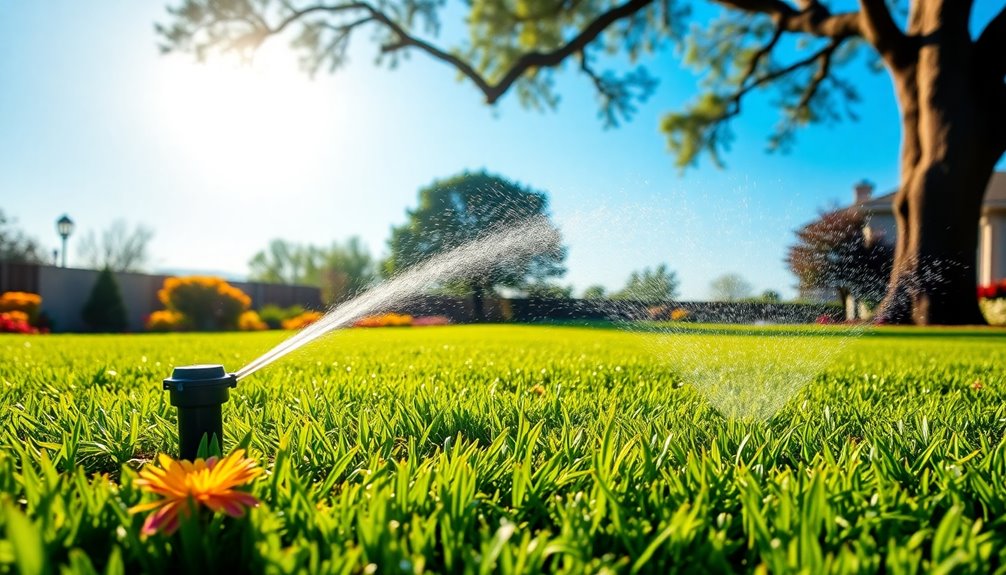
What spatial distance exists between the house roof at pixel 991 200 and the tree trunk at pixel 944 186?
8.52 m

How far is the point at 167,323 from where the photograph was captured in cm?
1755

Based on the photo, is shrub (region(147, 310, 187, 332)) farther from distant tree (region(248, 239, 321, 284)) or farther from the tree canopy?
distant tree (region(248, 239, 321, 284))

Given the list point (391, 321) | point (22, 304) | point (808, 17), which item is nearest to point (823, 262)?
point (808, 17)

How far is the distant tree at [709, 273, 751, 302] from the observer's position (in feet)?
11.5

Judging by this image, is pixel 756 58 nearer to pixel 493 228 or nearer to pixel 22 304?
pixel 493 228

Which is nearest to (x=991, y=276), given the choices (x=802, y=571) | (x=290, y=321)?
(x=290, y=321)

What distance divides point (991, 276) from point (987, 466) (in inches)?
1005

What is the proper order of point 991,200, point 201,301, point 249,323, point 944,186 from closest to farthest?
1. point 944,186
2. point 249,323
3. point 201,301
4. point 991,200

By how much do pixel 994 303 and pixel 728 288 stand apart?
15601mm

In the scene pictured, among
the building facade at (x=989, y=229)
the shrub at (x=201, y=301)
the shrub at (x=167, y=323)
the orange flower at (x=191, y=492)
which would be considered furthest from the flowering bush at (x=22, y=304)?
the building facade at (x=989, y=229)

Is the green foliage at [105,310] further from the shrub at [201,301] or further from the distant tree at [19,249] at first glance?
the distant tree at [19,249]

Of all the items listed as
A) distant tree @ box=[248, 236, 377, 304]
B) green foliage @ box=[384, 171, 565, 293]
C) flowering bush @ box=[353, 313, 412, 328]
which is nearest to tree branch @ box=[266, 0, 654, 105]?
flowering bush @ box=[353, 313, 412, 328]

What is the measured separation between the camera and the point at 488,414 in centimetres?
204

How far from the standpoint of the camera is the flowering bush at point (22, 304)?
15078mm
